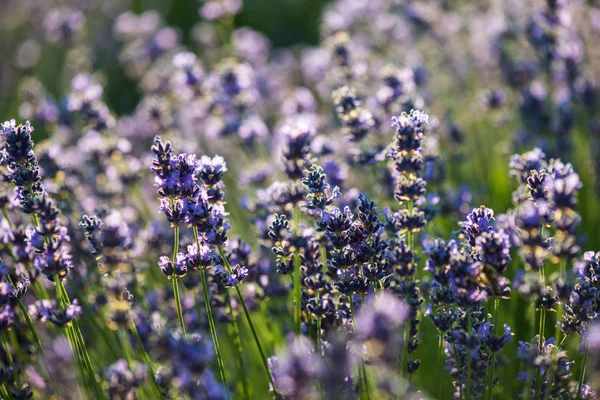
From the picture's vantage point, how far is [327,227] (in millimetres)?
2244

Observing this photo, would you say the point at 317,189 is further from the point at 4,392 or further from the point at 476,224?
the point at 4,392

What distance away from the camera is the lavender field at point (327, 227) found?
210 cm

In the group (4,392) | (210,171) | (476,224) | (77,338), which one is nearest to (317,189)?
(210,171)

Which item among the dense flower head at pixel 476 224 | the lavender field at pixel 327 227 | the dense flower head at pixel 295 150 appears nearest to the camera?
the lavender field at pixel 327 227

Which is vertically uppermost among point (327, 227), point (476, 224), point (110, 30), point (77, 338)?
point (110, 30)

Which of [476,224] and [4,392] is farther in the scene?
[4,392]

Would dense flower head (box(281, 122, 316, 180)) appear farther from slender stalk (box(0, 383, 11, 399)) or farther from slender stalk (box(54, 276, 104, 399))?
slender stalk (box(0, 383, 11, 399))

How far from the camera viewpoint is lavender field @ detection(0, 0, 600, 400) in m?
2.10

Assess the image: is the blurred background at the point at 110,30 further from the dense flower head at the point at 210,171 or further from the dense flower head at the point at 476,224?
the dense flower head at the point at 476,224

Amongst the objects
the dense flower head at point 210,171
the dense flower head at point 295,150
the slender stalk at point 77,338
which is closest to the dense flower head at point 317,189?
the dense flower head at point 295,150

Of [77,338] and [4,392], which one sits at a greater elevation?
[77,338]

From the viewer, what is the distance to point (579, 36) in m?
5.41

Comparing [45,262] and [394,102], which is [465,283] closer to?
[45,262]

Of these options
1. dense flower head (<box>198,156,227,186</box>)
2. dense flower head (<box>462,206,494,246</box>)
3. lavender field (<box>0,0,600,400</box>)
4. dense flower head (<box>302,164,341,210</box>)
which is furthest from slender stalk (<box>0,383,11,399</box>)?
dense flower head (<box>462,206,494,246</box>)
